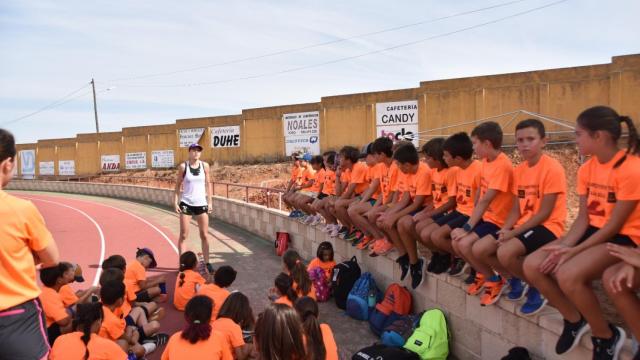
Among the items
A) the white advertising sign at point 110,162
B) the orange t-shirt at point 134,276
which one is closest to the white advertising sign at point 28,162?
the white advertising sign at point 110,162

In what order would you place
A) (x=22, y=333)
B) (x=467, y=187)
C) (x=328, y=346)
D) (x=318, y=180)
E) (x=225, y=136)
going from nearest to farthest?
(x=22, y=333)
(x=328, y=346)
(x=467, y=187)
(x=318, y=180)
(x=225, y=136)

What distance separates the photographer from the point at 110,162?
3647 centimetres

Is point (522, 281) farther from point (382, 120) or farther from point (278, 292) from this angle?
point (382, 120)

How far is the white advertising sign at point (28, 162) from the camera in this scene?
41281 mm

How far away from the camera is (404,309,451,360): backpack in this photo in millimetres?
4586

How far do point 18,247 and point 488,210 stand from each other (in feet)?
12.6

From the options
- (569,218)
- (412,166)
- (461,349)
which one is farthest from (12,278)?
(569,218)

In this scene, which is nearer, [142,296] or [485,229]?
[485,229]

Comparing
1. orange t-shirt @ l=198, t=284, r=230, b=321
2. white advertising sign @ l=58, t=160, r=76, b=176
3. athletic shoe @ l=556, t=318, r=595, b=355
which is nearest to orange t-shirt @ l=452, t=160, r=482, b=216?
athletic shoe @ l=556, t=318, r=595, b=355

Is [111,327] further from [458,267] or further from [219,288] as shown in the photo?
[458,267]

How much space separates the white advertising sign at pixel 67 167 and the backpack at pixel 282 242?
111 feet

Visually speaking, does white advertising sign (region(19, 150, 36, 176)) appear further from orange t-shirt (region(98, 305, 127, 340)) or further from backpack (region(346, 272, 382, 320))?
backpack (region(346, 272, 382, 320))

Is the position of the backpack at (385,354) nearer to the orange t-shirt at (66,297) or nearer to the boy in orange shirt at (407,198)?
the boy in orange shirt at (407,198)

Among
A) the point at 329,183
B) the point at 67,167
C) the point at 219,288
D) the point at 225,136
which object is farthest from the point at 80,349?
the point at 67,167
